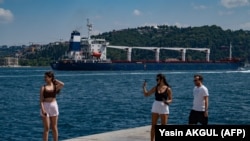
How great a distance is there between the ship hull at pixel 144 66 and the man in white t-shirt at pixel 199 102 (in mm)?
118914

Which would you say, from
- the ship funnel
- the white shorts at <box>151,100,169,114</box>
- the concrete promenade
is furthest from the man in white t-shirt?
the ship funnel

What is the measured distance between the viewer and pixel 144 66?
140 metres

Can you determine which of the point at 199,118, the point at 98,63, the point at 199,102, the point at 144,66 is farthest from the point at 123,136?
the point at 144,66

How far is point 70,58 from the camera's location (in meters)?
138

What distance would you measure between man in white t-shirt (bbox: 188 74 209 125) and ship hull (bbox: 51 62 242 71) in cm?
11891

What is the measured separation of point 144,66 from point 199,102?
420ft

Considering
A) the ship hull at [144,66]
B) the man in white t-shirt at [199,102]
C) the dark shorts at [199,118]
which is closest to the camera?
the man in white t-shirt at [199,102]

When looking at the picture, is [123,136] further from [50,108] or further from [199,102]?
[50,108]

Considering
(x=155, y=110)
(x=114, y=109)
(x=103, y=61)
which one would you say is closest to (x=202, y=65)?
(x=103, y=61)

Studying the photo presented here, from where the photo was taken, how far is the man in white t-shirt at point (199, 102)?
11531 millimetres

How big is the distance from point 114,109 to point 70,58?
344 feet

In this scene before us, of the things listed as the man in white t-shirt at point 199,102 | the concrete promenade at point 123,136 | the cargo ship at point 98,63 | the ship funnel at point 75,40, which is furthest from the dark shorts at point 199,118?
the ship funnel at point 75,40

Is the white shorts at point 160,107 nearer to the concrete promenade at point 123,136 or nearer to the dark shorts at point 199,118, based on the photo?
the dark shorts at point 199,118

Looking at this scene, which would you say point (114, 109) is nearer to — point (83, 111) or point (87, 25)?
point (83, 111)
